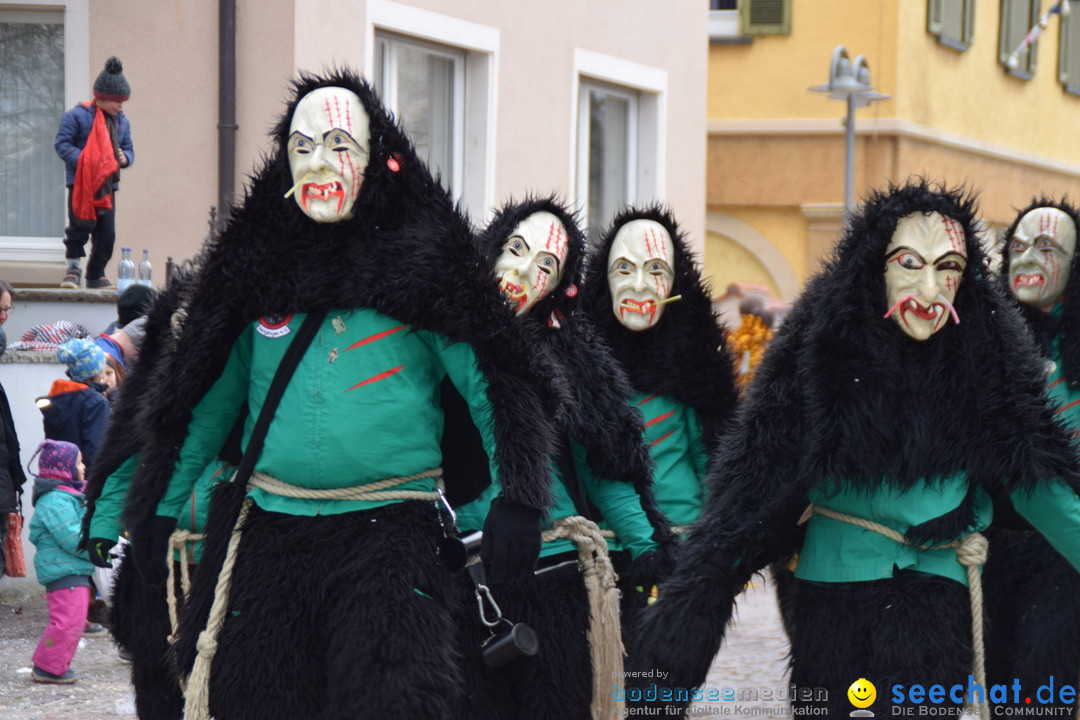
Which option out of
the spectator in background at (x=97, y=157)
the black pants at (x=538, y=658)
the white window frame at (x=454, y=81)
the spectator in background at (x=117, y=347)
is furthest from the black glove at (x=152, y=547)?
the white window frame at (x=454, y=81)

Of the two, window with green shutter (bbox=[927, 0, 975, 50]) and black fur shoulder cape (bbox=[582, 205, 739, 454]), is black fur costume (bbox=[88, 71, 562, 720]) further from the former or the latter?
window with green shutter (bbox=[927, 0, 975, 50])

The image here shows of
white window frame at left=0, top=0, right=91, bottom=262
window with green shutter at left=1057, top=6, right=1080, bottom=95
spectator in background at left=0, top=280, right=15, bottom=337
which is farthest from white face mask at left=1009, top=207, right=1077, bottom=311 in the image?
window with green shutter at left=1057, top=6, right=1080, bottom=95

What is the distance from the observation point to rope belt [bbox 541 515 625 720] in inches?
187

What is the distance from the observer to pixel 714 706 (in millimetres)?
7332

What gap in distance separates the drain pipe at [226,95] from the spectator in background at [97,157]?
0.63 meters

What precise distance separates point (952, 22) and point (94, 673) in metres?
15.2

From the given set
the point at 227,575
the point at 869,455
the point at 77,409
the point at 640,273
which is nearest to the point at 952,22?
the point at 77,409

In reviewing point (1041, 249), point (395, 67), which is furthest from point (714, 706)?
point (395, 67)

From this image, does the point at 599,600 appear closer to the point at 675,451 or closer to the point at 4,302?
the point at 675,451

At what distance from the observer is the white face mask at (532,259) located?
212 inches

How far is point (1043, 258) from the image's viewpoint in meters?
6.39

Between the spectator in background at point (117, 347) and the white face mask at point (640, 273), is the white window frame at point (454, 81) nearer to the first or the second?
the spectator in background at point (117, 347)

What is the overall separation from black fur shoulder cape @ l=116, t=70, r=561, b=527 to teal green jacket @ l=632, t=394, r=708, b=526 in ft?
5.18

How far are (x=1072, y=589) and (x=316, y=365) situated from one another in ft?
9.57
